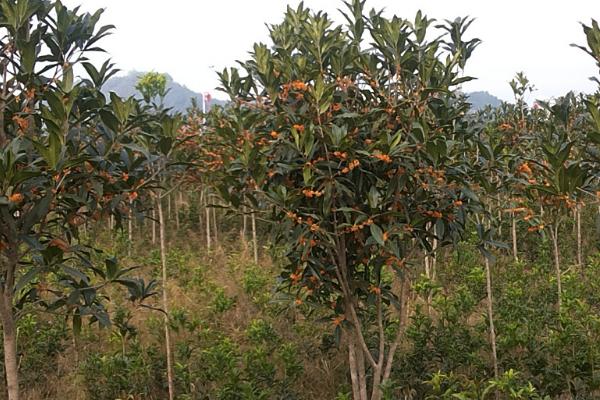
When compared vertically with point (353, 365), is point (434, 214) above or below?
above

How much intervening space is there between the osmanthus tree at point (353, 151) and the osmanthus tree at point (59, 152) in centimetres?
68

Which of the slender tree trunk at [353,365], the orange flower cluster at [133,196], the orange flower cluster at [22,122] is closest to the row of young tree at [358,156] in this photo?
the slender tree trunk at [353,365]

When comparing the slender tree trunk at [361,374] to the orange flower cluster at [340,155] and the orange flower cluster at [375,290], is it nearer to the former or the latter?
the orange flower cluster at [375,290]

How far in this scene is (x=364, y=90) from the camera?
11.9 feet

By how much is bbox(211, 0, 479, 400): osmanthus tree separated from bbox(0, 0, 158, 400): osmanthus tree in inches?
26.6

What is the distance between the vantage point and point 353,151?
10.4 ft

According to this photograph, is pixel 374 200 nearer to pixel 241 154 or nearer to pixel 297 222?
pixel 297 222

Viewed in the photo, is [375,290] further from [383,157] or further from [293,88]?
[293,88]

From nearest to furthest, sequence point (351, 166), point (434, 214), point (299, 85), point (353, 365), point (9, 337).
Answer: point (9, 337), point (351, 166), point (299, 85), point (434, 214), point (353, 365)

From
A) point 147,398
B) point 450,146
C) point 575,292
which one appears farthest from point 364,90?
point 575,292

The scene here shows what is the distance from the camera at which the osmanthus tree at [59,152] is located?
261 cm

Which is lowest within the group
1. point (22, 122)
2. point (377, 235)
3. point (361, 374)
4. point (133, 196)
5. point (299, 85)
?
point (361, 374)

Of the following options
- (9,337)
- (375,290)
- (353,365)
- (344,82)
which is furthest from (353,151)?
(9,337)

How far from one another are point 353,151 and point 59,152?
1.63 metres
